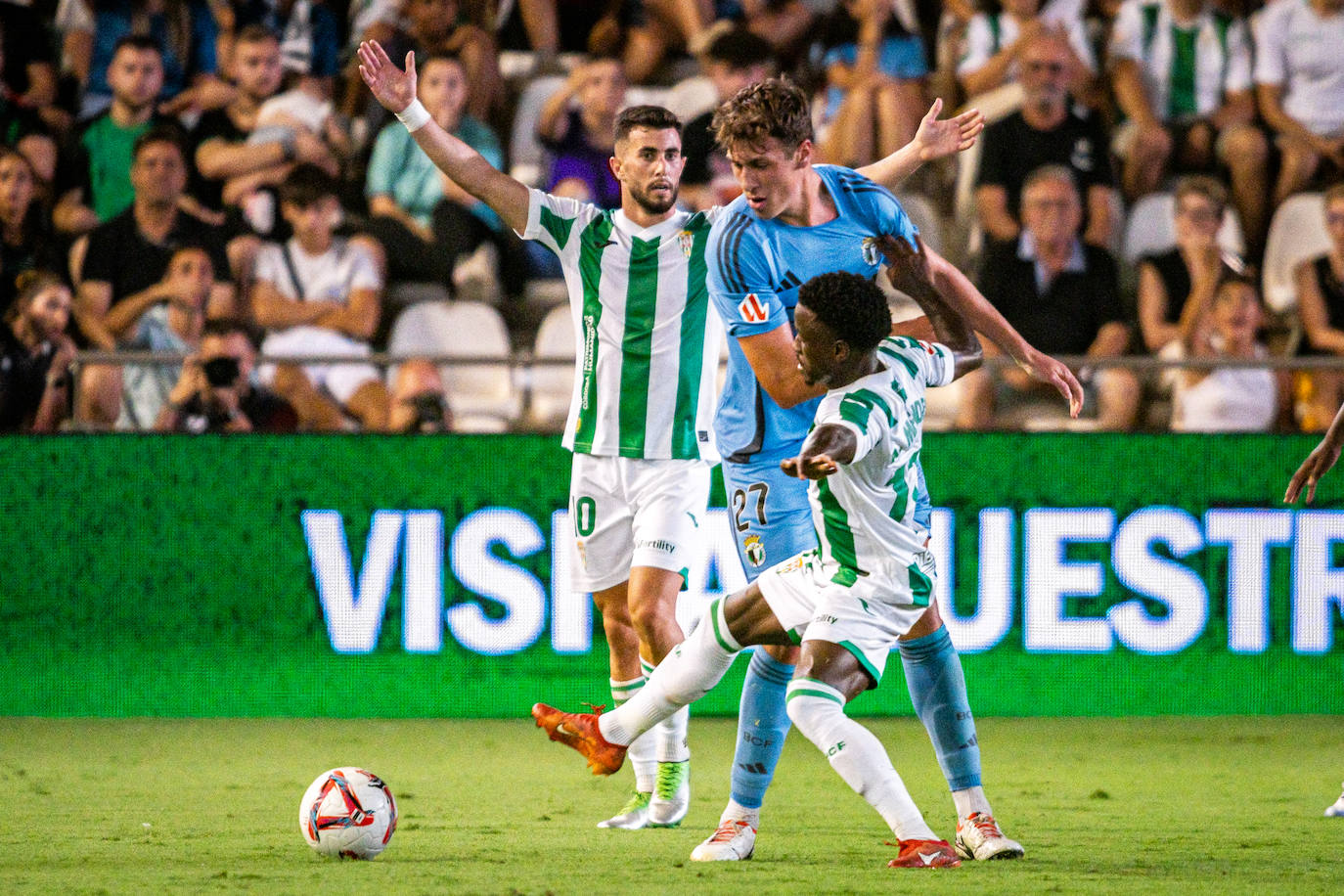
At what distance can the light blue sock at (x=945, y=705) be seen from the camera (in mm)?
4688

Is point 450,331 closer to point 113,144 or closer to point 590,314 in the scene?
point 113,144

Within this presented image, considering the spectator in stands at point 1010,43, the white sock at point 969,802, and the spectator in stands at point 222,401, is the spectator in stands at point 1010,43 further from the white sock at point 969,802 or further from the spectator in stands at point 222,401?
the white sock at point 969,802

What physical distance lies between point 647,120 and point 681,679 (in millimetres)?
1866

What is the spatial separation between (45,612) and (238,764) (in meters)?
2.11

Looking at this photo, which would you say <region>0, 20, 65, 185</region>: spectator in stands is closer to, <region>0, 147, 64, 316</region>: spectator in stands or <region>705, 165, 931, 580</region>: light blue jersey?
<region>0, 147, 64, 316</region>: spectator in stands

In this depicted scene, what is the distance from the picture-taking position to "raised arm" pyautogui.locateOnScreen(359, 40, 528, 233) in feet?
17.9

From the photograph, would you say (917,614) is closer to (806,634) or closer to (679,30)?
(806,634)

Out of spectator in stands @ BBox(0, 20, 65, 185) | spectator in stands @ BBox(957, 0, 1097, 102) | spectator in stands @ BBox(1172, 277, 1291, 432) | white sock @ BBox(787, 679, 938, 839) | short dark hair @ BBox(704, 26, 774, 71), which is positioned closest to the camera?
white sock @ BBox(787, 679, 938, 839)

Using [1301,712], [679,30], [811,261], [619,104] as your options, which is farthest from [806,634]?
[679,30]

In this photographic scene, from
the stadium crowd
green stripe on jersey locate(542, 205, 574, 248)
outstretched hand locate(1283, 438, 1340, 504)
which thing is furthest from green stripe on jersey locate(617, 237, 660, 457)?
the stadium crowd

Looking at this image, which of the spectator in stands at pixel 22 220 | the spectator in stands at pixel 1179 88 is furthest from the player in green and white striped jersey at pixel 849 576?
the spectator in stands at pixel 22 220

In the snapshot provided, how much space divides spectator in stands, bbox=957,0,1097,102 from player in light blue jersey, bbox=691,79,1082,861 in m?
5.98

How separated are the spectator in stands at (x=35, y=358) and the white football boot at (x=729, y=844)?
202 inches

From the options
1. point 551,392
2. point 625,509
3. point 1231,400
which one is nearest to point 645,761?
point 625,509
